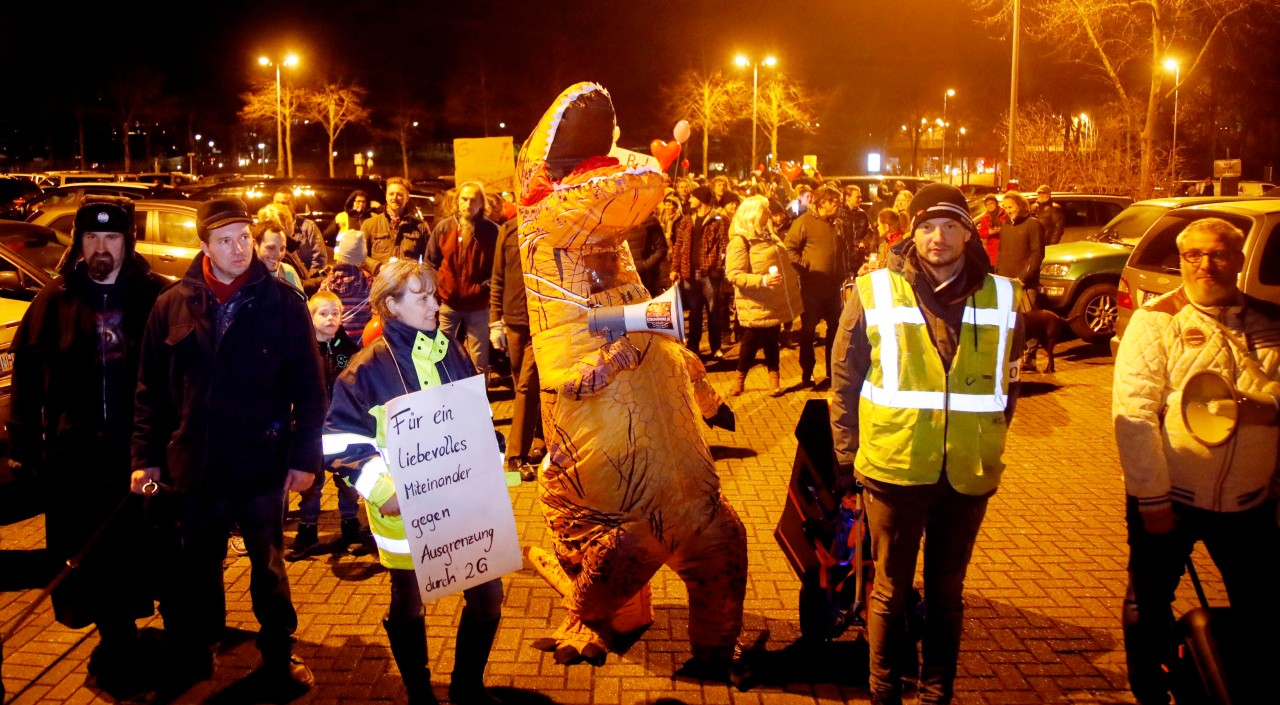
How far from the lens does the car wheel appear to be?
12.1 metres

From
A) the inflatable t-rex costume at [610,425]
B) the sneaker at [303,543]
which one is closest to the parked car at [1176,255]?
the inflatable t-rex costume at [610,425]

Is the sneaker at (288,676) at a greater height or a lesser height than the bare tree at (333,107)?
lesser

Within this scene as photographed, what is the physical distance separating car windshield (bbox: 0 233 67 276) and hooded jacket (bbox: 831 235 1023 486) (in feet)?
29.5

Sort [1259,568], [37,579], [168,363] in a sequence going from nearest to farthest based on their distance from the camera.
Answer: [1259,568] → [168,363] → [37,579]

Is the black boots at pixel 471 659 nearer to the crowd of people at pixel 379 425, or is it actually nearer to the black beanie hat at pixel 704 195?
the crowd of people at pixel 379 425

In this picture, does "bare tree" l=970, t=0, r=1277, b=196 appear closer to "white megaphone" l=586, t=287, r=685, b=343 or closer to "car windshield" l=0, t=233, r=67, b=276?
"car windshield" l=0, t=233, r=67, b=276

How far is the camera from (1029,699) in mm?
3895

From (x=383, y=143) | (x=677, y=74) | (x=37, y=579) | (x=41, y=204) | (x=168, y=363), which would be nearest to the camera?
(x=168, y=363)

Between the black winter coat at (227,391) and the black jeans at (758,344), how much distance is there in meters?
5.57

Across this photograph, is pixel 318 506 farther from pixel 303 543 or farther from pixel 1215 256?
pixel 1215 256

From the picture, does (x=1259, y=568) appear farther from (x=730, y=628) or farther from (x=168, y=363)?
(x=168, y=363)

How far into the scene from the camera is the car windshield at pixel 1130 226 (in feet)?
39.2

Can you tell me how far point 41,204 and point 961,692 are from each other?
70.9 feet

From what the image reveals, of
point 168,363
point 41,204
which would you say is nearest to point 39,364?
point 168,363
